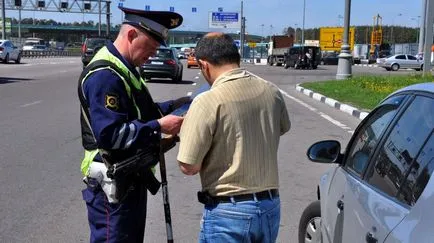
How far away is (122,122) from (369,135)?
1.48 meters

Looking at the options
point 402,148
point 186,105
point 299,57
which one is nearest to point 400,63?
point 299,57

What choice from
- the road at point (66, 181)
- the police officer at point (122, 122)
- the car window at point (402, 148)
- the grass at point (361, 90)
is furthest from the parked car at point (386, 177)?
the grass at point (361, 90)

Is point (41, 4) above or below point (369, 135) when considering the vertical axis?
above

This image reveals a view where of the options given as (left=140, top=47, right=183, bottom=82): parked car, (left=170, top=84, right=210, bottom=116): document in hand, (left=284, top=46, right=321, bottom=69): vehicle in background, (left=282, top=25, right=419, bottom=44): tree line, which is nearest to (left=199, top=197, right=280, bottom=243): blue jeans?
(left=170, top=84, right=210, bottom=116): document in hand

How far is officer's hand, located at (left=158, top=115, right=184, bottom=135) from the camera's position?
2900mm

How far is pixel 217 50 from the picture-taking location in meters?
2.78

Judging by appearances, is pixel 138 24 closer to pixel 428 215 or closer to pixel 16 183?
pixel 428 215

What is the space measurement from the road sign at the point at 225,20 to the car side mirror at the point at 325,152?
8275cm

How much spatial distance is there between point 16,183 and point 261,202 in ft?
15.7

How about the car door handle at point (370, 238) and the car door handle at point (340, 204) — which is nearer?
the car door handle at point (370, 238)

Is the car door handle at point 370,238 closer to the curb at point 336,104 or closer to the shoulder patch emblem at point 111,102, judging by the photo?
the shoulder patch emblem at point 111,102

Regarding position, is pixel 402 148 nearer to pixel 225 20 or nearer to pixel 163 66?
pixel 163 66

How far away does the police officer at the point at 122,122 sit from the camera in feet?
9.20

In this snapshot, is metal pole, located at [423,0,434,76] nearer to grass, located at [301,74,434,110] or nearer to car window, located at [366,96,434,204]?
grass, located at [301,74,434,110]
